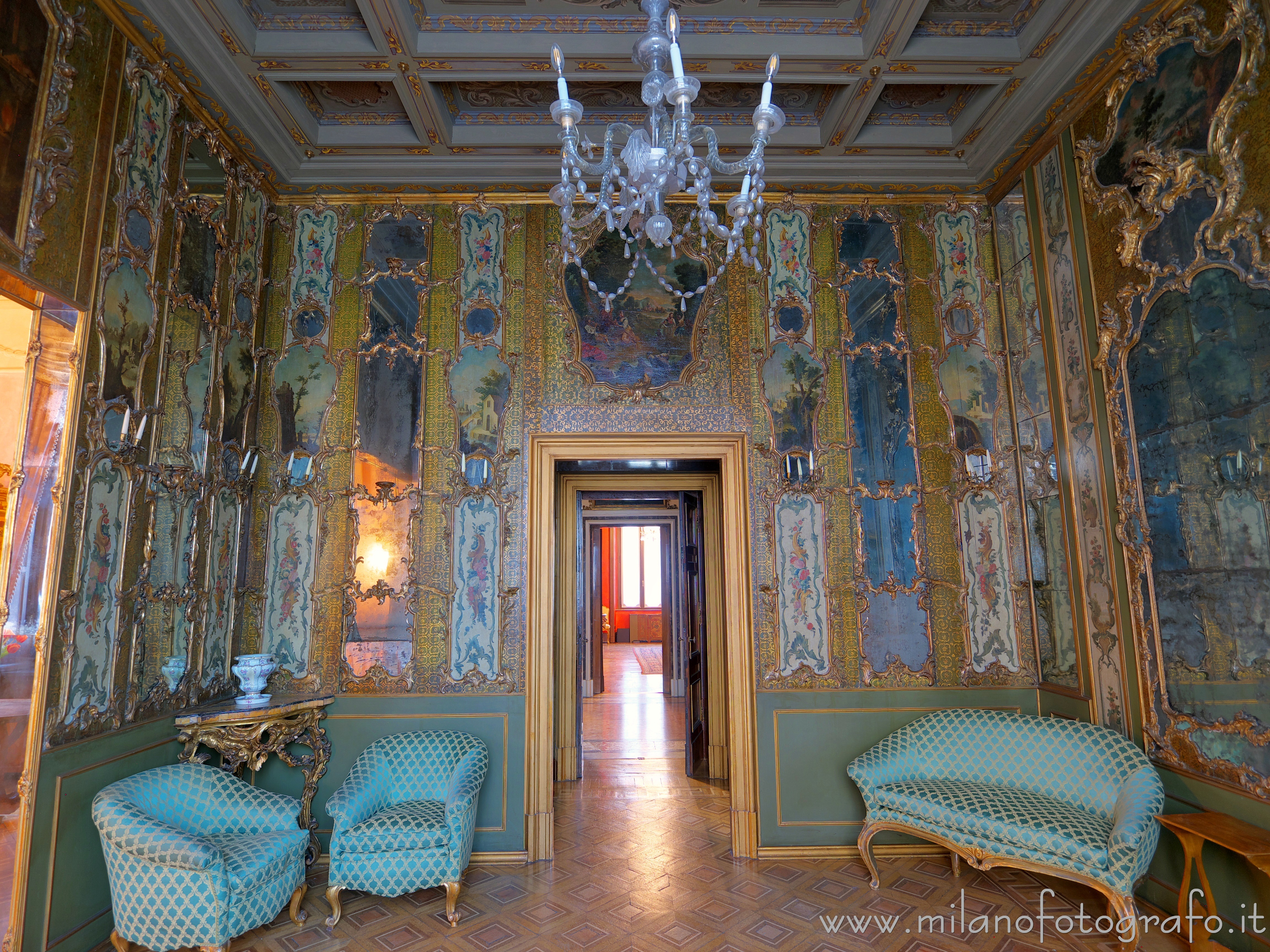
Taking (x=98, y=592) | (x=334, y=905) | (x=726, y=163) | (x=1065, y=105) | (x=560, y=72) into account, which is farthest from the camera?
(x=1065, y=105)

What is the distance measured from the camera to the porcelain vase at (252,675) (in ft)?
14.8

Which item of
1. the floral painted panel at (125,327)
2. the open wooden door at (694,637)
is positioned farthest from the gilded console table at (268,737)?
the open wooden door at (694,637)

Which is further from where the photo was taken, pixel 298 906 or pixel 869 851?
pixel 869 851

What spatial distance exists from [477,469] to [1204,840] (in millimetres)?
4638

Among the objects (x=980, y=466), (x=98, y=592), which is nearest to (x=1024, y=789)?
(x=980, y=466)

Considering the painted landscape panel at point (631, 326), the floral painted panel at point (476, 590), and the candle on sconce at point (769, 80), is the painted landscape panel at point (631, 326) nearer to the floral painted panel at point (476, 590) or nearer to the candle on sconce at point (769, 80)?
the floral painted panel at point (476, 590)

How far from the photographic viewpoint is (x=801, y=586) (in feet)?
17.1

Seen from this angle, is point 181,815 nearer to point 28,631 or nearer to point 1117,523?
point 28,631

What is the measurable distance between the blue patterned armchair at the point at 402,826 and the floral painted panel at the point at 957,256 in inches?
192

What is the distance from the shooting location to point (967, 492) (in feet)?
17.4

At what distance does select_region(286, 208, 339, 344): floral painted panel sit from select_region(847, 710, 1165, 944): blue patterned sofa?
4.96 m

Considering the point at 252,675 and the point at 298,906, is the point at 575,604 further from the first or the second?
the point at 298,906

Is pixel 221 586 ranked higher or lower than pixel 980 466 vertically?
lower

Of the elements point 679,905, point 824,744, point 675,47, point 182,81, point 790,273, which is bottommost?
point 679,905
